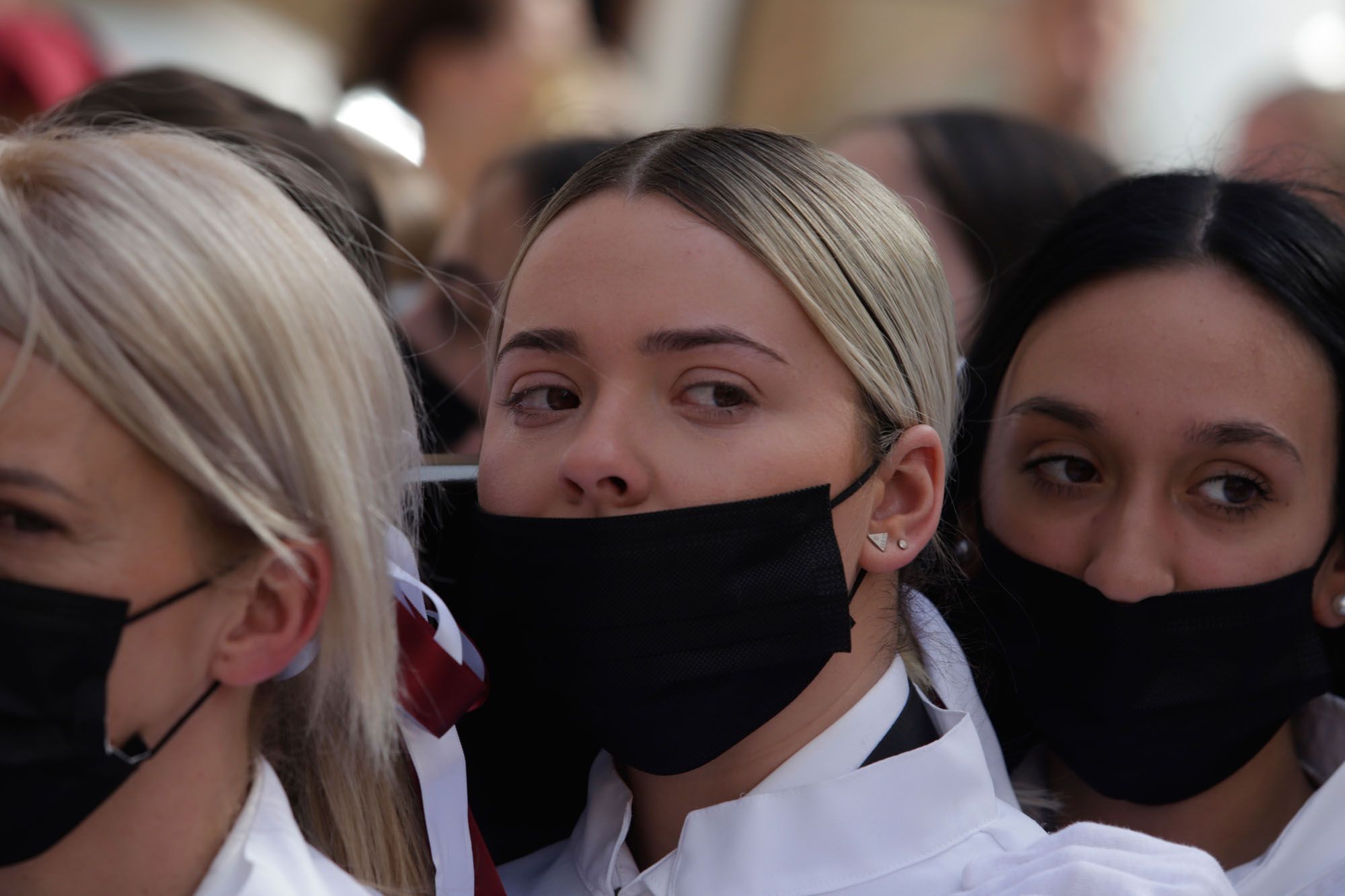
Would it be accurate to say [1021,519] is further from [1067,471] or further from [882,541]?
[882,541]

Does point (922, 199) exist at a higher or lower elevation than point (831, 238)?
lower

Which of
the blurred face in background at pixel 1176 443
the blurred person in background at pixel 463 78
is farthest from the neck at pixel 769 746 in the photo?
the blurred person in background at pixel 463 78

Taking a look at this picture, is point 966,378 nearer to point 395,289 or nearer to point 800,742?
point 800,742

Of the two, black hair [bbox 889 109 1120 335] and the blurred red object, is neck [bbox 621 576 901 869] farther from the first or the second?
the blurred red object

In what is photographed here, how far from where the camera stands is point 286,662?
2.16 meters

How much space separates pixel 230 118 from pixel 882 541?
2.07 meters

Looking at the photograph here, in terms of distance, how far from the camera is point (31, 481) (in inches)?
74.8

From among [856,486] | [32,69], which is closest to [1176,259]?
[856,486]

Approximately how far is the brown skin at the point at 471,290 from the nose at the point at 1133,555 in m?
2.03

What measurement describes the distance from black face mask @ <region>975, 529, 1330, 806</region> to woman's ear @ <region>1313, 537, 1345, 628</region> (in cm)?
4

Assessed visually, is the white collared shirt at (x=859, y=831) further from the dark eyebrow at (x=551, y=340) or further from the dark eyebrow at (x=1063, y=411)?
the dark eyebrow at (x=551, y=340)

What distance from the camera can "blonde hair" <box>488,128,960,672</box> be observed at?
2.42 meters

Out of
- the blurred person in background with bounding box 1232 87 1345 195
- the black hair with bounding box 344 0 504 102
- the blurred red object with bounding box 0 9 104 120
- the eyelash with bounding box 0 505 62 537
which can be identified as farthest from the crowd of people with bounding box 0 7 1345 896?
the black hair with bounding box 344 0 504 102

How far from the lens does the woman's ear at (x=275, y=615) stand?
209 cm
